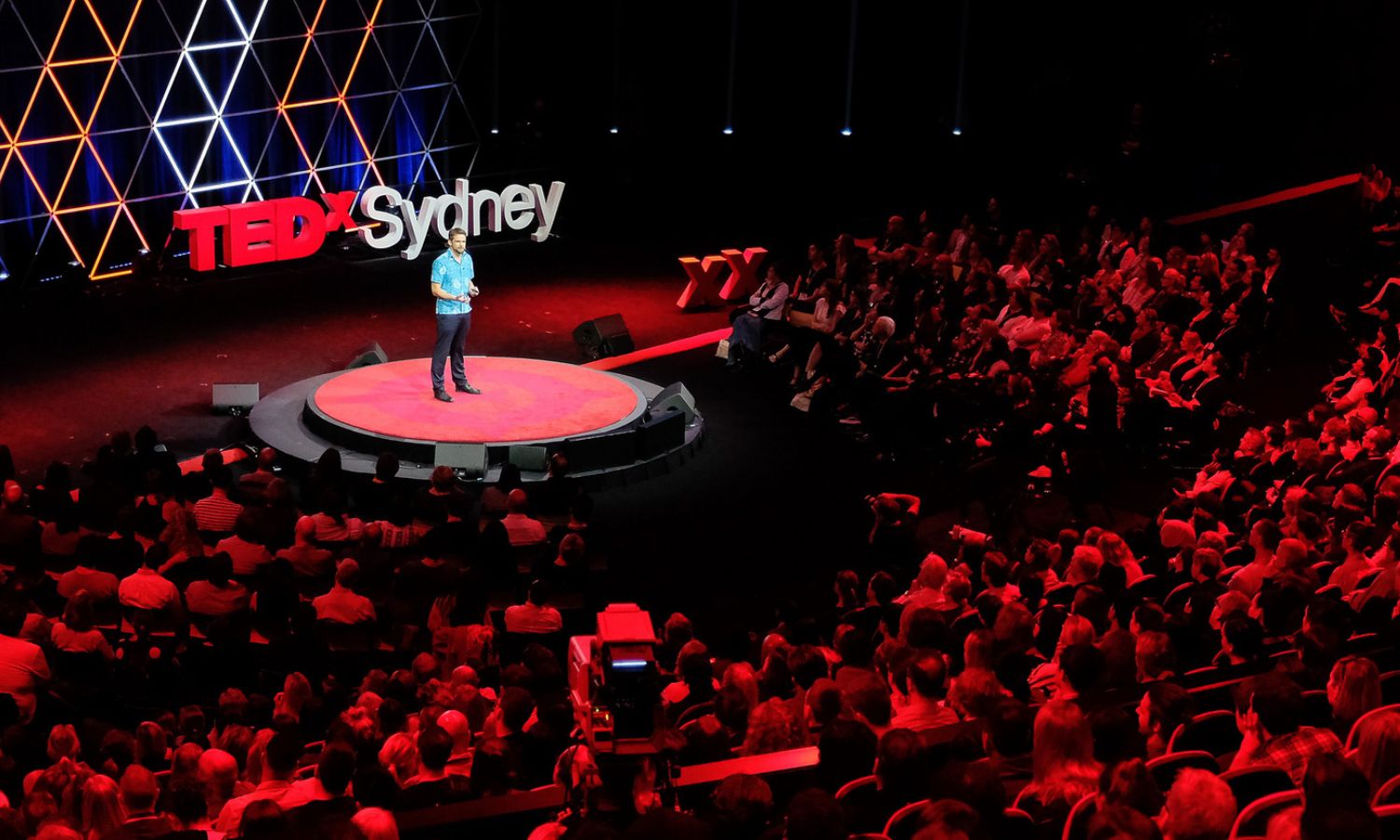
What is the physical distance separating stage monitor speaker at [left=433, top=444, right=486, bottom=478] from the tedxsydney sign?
18.2 feet

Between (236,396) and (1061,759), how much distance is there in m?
9.42

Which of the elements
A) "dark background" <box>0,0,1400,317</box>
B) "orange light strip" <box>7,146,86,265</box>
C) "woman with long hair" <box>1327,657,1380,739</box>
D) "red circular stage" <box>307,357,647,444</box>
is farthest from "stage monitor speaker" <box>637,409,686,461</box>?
"orange light strip" <box>7,146,86,265</box>

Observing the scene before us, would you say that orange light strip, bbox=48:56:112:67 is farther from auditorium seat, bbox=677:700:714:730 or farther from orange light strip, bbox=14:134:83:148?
auditorium seat, bbox=677:700:714:730

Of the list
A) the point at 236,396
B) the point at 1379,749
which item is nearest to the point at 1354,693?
the point at 1379,749

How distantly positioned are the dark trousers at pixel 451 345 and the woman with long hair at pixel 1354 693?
8.05 meters

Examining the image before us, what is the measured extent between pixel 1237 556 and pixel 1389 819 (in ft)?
12.9

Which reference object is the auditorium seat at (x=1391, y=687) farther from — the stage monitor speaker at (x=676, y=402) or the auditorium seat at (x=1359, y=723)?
the stage monitor speaker at (x=676, y=402)

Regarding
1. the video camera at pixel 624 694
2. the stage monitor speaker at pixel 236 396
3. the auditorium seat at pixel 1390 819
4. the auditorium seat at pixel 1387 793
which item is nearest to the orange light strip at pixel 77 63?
the stage monitor speaker at pixel 236 396

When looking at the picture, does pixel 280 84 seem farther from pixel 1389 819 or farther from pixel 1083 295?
pixel 1389 819

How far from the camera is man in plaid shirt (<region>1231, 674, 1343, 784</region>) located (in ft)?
17.2

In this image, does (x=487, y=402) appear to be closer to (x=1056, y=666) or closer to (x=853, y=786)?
(x=1056, y=666)

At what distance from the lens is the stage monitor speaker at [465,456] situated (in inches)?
447

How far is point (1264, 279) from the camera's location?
1545cm

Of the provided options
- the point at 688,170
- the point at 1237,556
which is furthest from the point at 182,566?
the point at 688,170
